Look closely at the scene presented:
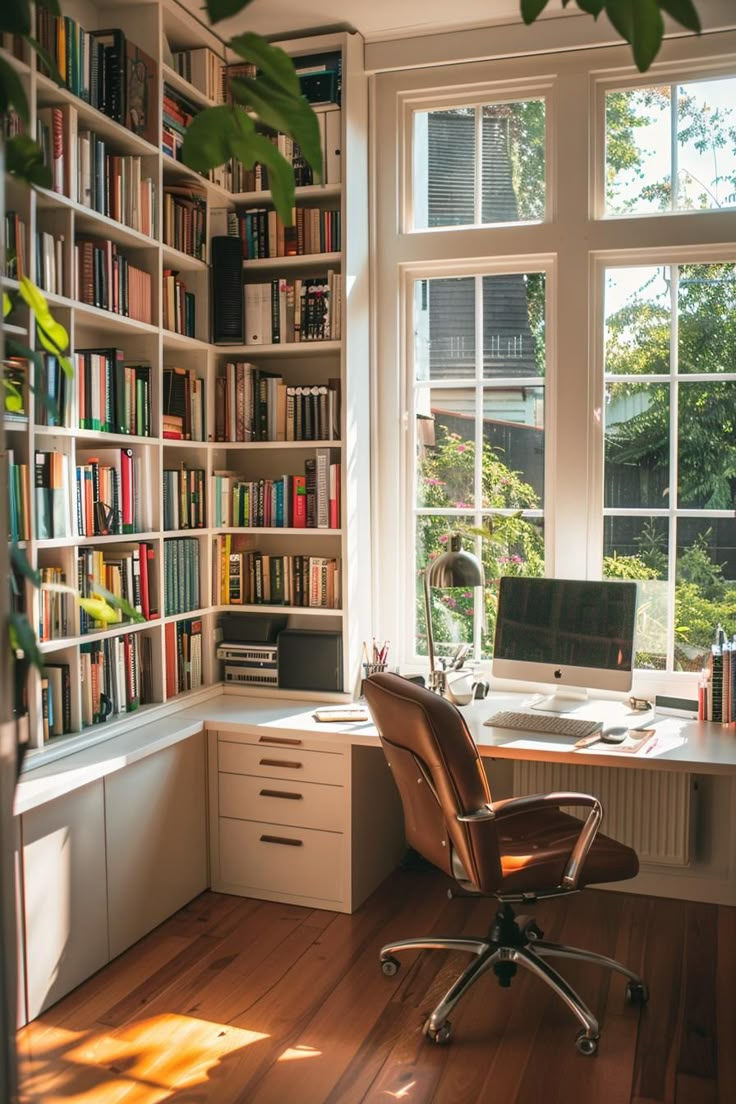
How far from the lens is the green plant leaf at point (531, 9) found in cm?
62

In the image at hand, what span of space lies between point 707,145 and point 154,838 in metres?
3.07

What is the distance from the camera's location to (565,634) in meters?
3.44

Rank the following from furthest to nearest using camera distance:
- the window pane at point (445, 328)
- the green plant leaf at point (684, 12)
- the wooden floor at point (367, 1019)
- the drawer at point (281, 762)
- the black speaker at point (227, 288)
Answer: the window pane at point (445, 328) < the black speaker at point (227, 288) < the drawer at point (281, 762) < the wooden floor at point (367, 1019) < the green plant leaf at point (684, 12)

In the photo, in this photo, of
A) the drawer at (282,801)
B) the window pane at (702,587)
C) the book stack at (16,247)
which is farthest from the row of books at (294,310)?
the drawer at (282,801)

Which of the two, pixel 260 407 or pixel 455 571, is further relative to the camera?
pixel 260 407

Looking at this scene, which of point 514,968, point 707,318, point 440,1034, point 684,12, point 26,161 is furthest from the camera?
point 707,318

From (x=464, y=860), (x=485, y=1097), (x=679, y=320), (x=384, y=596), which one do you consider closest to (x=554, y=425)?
(x=679, y=320)

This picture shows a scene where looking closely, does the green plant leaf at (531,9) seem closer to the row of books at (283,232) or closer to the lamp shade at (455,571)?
the lamp shade at (455,571)

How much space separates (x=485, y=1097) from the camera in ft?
7.73

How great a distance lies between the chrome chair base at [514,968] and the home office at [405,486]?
0.28 ft

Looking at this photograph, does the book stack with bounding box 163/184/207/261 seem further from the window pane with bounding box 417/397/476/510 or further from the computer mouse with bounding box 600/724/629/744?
the computer mouse with bounding box 600/724/629/744

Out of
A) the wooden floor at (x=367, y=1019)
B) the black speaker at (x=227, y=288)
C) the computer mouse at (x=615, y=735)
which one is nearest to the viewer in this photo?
the wooden floor at (x=367, y=1019)

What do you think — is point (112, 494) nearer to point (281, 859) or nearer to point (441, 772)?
point (281, 859)

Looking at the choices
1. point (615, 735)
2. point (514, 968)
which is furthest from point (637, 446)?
point (514, 968)
